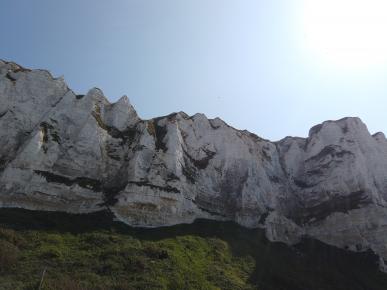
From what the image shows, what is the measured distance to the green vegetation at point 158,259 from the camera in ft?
125

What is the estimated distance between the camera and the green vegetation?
3797cm

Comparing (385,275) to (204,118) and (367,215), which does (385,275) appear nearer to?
(367,215)

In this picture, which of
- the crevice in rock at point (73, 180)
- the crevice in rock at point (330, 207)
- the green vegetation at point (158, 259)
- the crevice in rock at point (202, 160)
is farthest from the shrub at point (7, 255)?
the crevice in rock at point (330, 207)

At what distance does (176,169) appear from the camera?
63.9m

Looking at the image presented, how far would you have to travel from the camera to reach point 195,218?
203 feet

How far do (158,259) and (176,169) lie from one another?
20.5 meters

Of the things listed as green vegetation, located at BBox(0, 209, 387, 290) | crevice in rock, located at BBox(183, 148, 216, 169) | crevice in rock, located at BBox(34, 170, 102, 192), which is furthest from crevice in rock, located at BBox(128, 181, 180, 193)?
crevice in rock, located at BBox(183, 148, 216, 169)

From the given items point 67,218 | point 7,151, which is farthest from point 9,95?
point 67,218

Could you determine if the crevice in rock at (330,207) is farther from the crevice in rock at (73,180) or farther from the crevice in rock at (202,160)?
the crevice in rock at (73,180)

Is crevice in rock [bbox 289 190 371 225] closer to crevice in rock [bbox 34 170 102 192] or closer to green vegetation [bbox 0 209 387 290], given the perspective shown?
green vegetation [bbox 0 209 387 290]

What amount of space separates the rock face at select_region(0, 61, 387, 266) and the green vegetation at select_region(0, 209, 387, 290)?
119 inches

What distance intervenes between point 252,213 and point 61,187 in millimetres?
29867

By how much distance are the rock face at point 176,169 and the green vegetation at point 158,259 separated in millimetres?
3024

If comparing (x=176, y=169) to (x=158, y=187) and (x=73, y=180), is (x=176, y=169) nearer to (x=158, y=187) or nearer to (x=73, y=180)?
(x=158, y=187)
